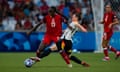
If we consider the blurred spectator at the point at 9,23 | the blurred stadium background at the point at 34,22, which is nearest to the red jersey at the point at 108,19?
the blurred stadium background at the point at 34,22

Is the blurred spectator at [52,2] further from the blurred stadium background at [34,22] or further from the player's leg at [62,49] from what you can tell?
the player's leg at [62,49]

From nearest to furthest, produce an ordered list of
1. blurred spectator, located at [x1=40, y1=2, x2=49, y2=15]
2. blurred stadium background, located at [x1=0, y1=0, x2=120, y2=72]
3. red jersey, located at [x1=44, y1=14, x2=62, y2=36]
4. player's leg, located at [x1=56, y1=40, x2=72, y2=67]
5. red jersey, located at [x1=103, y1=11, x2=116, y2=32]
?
player's leg, located at [x1=56, y1=40, x2=72, y2=67] < red jersey, located at [x1=44, y1=14, x2=62, y2=36] < red jersey, located at [x1=103, y1=11, x2=116, y2=32] < blurred stadium background, located at [x1=0, y1=0, x2=120, y2=72] < blurred spectator, located at [x1=40, y1=2, x2=49, y2=15]

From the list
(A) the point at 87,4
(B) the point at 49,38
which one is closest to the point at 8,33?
(A) the point at 87,4

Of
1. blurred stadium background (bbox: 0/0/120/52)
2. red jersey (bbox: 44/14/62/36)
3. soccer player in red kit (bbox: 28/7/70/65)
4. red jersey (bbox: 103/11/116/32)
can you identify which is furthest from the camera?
blurred stadium background (bbox: 0/0/120/52)

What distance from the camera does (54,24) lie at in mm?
18625

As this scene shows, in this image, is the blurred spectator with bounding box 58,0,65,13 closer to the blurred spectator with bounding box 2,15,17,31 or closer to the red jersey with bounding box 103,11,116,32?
the blurred spectator with bounding box 2,15,17,31

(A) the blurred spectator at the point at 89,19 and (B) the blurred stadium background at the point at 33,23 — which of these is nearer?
(B) the blurred stadium background at the point at 33,23

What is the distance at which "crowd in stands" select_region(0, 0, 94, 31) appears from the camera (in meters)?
29.7

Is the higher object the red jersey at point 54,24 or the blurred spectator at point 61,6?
the red jersey at point 54,24

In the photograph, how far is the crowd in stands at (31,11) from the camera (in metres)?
29.7

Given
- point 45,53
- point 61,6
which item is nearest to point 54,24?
point 45,53

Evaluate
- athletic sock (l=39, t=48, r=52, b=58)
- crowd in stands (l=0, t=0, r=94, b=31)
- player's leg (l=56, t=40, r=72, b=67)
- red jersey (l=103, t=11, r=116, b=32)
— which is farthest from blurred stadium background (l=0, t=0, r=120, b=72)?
athletic sock (l=39, t=48, r=52, b=58)

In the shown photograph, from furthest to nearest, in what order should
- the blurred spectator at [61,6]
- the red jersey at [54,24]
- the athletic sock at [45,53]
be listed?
the blurred spectator at [61,6]
the red jersey at [54,24]
the athletic sock at [45,53]

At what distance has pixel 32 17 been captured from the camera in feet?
100
